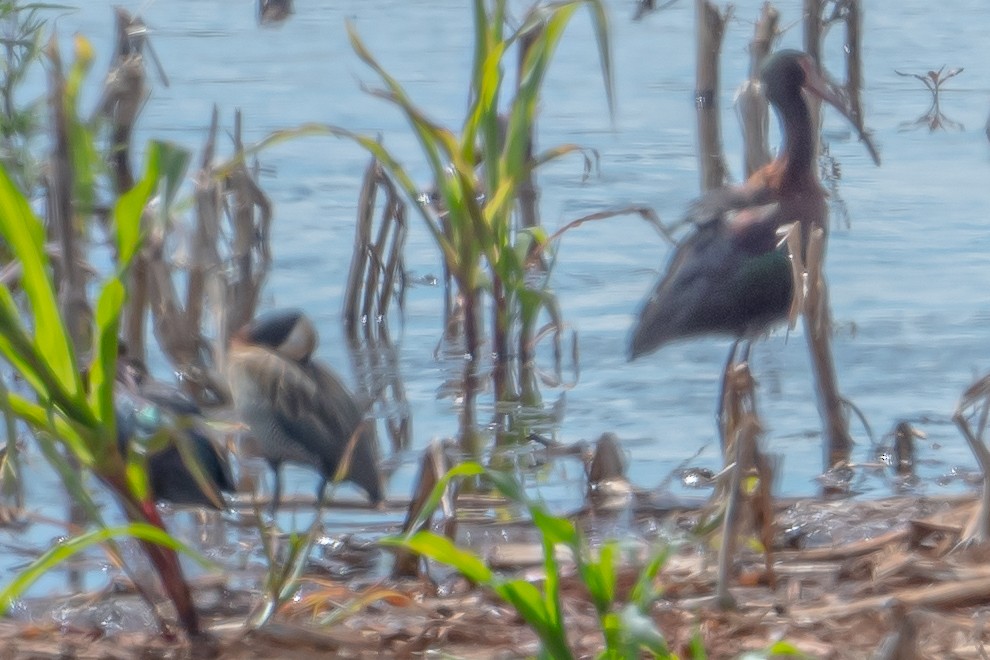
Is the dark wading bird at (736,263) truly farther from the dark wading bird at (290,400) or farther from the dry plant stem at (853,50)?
the dry plant stem at (853,50)

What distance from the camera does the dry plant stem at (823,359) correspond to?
441 cm

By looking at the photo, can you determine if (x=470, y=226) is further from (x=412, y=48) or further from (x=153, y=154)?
(x=412, y=48)

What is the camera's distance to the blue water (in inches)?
227

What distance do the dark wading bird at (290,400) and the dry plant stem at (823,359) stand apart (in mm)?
1228

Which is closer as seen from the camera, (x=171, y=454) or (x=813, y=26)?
(x=171, y=454)

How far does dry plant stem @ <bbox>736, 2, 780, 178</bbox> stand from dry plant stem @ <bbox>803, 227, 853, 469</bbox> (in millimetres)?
1477

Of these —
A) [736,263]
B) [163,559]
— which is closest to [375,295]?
[736,263]

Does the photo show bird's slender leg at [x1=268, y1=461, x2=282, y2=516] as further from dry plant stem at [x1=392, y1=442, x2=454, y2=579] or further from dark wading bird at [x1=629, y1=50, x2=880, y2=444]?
dark wading bird at [x1=629, y1=50, x2=880, y2=444]

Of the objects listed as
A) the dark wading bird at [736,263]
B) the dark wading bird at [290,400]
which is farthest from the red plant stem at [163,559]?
the dark wading bird at [736,263]

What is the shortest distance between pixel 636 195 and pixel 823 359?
3560 mm

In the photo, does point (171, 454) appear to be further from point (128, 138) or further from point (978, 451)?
point (978, 451)

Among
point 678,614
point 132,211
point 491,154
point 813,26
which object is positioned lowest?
point 678,614

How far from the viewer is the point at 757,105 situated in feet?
21.3

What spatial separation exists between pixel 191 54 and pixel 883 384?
20.0ft
